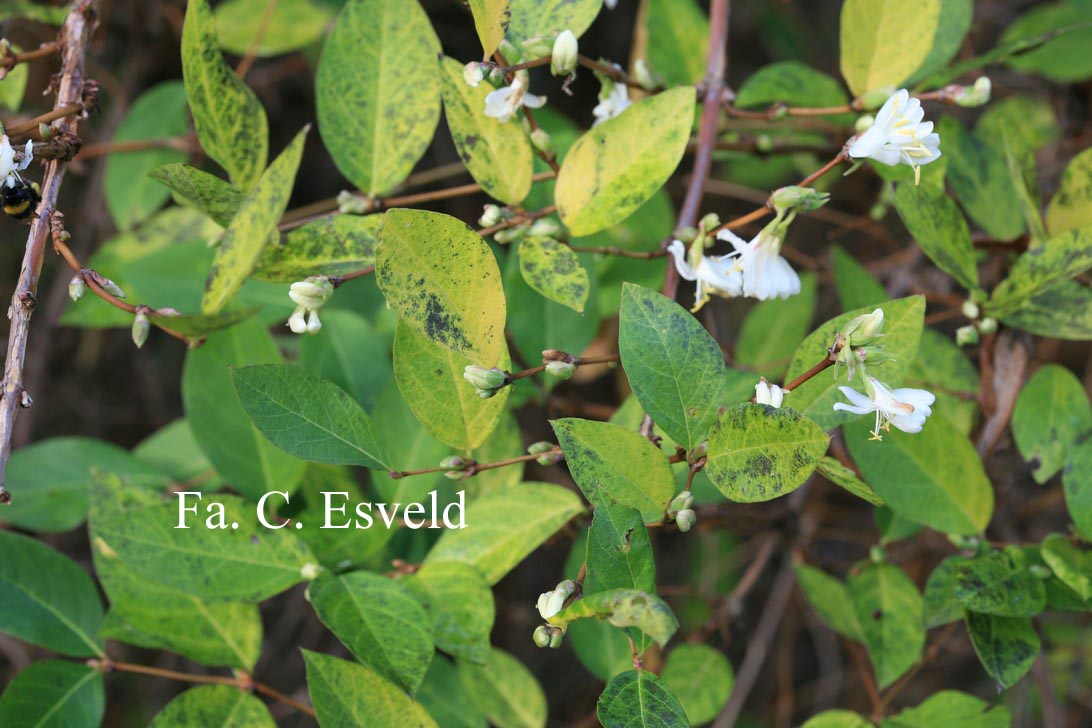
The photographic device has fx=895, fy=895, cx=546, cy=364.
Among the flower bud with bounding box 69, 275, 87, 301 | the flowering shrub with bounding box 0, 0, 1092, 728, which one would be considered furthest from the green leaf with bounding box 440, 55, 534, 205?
the flower bud with bounding box 69, 275, 87, 301

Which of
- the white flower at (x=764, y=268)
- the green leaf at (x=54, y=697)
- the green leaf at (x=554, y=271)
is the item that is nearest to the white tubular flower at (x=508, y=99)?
the green leaf at (x=554, y=271)

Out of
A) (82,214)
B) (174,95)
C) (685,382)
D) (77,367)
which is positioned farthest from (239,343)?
(77,367)

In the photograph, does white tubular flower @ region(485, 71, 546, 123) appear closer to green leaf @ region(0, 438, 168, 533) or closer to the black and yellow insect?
the black and yellow insect

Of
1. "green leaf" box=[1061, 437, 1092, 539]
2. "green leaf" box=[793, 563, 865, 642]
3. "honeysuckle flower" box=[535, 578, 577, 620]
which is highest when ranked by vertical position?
"honeysuckle flower" box=[535, 578, 577, 620]

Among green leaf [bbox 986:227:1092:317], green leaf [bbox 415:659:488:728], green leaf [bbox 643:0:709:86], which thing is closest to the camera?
green leaf [bbox 986:227:1092:317]

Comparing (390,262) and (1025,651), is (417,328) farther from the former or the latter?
(1025,651)

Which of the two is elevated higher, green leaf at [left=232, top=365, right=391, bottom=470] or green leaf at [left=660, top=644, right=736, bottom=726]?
green leaf at [left=232, top=365, right=391, bottom=470]

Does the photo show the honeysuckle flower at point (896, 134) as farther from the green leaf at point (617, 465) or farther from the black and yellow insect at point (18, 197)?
the black and yellow insect at point (18, 197)
